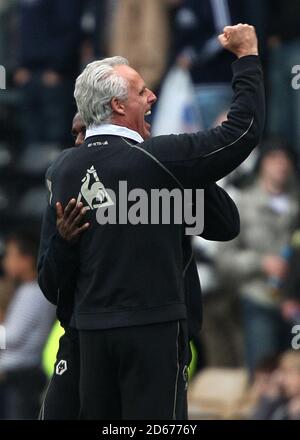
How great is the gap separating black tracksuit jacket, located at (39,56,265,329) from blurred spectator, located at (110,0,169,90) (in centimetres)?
472

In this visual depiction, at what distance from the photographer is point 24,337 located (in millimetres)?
9336

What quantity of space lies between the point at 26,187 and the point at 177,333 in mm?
5651

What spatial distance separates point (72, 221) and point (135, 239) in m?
0.23

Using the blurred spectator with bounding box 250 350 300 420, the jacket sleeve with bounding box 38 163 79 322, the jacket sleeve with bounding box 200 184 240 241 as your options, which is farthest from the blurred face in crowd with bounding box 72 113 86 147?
the blurred spectator with bounding box 250 350 300 420

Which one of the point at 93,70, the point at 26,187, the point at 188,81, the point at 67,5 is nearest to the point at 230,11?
the point at 188,81

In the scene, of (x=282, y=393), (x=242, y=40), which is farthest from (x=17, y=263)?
(x=242, y=40)

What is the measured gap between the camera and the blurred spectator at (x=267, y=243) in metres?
8.76

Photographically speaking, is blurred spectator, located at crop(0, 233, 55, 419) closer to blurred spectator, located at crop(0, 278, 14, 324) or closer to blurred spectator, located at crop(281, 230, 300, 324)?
blurred spectator, located at crop(0, 278, 14, 324)

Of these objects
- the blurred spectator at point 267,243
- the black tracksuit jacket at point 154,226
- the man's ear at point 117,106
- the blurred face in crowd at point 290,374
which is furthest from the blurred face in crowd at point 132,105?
the blurred spectator at point 267,243

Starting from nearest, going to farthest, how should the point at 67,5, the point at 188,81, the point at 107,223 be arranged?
the point at 107,223 → the point at 188,81 → the point at 67,5

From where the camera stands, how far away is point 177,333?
4.94 m

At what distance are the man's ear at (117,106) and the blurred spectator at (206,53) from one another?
4.33 metres

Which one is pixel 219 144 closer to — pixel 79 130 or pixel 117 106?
pixel 117 106

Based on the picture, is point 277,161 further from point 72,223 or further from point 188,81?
point 72,223
